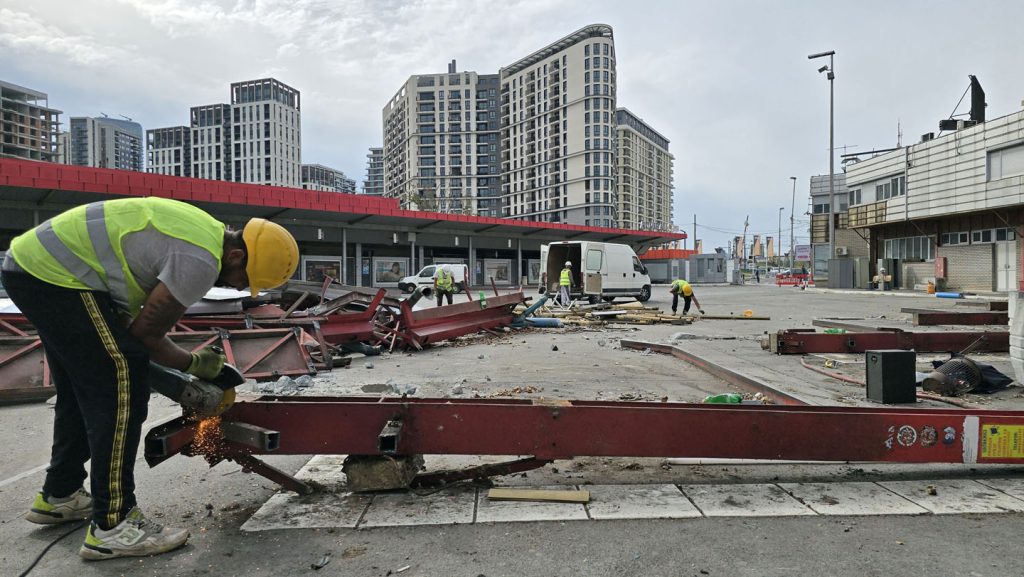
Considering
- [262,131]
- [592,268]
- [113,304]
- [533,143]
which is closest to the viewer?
[113,304]

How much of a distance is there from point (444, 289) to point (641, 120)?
520 feet

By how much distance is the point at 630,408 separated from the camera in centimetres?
303

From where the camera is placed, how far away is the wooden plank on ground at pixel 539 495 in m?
3.00

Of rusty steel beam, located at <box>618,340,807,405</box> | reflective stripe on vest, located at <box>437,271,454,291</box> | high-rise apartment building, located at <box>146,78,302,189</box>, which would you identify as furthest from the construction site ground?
high-rise apartment building, located at <box>146,78,302,189</box>

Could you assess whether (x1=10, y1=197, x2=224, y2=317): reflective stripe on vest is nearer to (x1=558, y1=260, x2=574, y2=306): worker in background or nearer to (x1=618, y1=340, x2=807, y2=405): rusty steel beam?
(x1=618, y1=340, x2=807, y2=405): rusty steel beam

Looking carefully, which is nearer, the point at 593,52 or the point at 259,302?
the point at 259,302

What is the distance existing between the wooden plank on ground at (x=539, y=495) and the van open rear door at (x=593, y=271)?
17.5 meters

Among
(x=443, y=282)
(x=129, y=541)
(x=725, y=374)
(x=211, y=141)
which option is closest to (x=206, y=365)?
(x=129, y=541)

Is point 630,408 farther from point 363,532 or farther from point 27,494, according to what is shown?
point 27,494

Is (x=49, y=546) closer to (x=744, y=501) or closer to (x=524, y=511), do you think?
(x=524, y=511)

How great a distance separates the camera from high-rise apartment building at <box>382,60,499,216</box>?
148m

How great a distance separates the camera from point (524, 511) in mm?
2877

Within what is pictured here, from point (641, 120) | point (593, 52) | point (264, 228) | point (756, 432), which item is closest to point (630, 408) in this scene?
point (756, 432)

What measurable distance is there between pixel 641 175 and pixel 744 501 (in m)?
161
